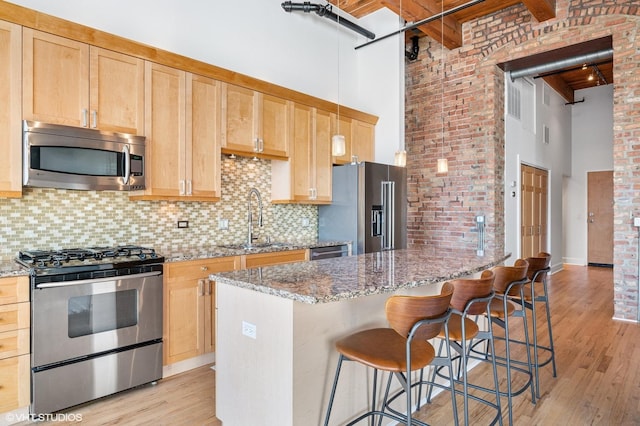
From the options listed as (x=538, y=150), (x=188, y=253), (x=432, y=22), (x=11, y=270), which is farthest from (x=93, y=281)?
(x=538, y=150)

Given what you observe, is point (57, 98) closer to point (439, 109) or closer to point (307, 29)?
point (307, 29)

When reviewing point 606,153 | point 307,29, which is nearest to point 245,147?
point 307,29

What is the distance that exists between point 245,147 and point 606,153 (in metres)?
8.35

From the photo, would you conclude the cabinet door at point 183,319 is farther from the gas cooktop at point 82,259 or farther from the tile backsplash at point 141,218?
the tile backsplash at point 141,218

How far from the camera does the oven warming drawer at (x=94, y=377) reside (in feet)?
7.56

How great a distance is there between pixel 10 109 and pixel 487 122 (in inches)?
203

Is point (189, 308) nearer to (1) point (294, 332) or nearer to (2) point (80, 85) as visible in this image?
(1) point (294, 332)

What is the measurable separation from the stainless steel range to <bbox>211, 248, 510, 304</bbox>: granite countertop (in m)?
1.00

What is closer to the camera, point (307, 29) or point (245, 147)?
point (245, 147)

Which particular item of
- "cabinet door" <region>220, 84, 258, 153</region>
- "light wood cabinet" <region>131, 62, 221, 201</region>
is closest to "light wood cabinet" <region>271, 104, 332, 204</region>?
"cabinet door" <region>220, 84, 258, 153</region>

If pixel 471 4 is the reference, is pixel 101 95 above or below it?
below

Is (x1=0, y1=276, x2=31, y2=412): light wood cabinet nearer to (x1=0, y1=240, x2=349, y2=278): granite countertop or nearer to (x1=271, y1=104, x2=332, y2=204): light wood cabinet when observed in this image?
(x1=0, y1=240, x2=349, y2=278): granite countertop

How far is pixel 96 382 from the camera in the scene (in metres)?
2.49

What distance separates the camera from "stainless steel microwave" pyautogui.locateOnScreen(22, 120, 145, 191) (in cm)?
249
